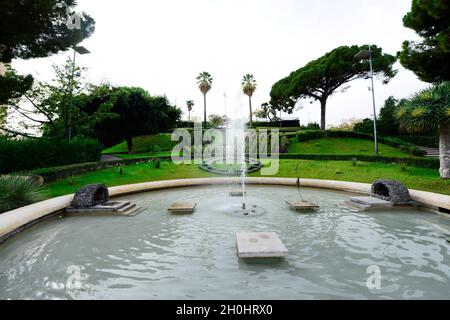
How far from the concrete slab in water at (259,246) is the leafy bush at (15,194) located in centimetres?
816

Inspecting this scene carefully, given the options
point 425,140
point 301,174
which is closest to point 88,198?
point 301,174

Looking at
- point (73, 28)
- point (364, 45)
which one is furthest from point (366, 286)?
point (364, 45)

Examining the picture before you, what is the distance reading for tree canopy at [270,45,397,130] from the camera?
134 feet

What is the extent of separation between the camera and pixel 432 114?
1173 centimetres

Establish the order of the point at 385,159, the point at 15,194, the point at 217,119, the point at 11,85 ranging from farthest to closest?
the point at 217,119, the point at 385,159, the point at 11,85, the point at 15,194

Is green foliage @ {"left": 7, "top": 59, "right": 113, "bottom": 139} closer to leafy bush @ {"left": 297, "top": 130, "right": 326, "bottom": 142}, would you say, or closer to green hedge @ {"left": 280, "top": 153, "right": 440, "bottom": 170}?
green hedge @ {"left": 280, "top": 153, "right": 440, "bottom": 170}

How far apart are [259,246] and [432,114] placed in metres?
12.8

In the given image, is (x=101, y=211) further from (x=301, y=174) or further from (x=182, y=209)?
(x=301, y=174)

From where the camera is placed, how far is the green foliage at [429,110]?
11594mm

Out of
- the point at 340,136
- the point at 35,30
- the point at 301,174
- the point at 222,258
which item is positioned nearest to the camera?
the point at 222,258

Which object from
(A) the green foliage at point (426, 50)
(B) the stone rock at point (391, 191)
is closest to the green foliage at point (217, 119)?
(A) the green foliage at point (426, 50)

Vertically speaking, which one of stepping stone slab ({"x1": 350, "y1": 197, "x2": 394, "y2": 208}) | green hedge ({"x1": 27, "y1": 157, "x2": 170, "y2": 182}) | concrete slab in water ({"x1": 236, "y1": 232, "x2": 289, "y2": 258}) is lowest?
concrete slab in water ({"x1": 236, "y1": 232, "x2": 289, "y2": 258})

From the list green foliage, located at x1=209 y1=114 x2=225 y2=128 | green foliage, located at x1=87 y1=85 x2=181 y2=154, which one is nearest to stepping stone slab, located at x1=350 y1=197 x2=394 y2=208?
green foliage, located at x1=87 y1=85 x2=181 y2=154

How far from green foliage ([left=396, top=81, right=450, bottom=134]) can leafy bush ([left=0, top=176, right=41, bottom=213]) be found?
1815 cm
